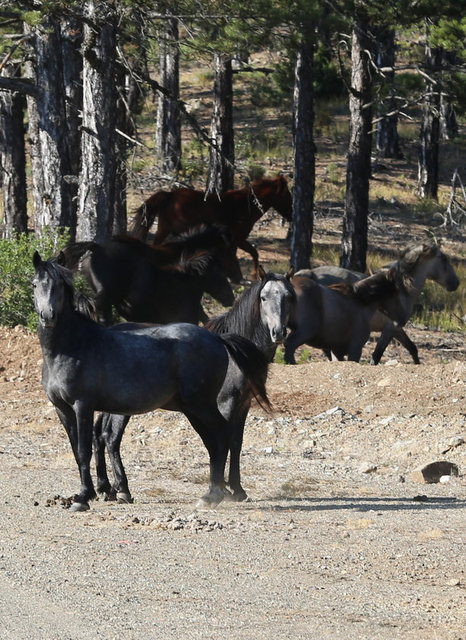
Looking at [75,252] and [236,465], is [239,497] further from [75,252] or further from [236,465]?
[75,252]

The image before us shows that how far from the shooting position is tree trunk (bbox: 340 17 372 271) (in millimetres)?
23828

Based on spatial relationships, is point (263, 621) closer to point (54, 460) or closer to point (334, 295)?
point (54, 460)

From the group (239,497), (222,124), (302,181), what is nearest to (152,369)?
(239,497)

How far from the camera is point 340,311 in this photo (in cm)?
1809

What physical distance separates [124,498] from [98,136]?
9.19 m

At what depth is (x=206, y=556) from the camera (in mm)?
7574

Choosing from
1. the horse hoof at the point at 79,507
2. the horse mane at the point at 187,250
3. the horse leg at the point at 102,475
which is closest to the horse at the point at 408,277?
the horse mane at the point at 187,250

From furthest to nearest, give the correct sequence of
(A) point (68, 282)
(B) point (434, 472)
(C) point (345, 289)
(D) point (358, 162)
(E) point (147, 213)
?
(D) point (358, 162) → (E) point (147, 213) → (C) point (345, 289) → (B) point (434, 472) → (A) point (68, 282)

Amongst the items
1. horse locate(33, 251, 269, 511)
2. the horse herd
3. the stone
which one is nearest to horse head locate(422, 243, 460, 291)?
the stone

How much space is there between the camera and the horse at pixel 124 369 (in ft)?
30.4

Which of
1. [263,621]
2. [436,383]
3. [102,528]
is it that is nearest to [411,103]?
[436,383]

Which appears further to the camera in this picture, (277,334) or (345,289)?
(345,289)

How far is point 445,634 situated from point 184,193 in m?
16.6

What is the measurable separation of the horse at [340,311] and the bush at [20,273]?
374 centimetres
